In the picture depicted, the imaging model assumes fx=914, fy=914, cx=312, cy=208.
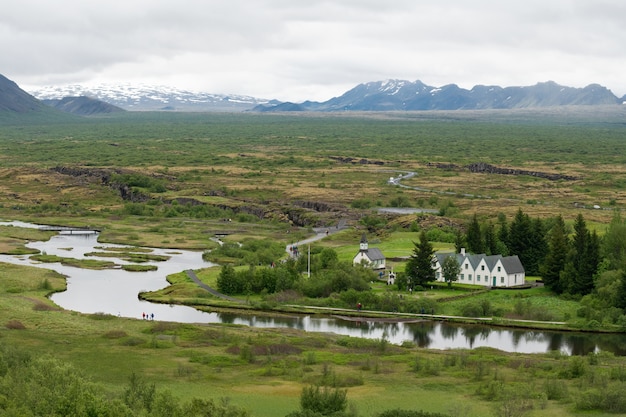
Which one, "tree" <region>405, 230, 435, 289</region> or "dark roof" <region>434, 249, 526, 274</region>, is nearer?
"tree" <region>405, 230, 435, 289</region>

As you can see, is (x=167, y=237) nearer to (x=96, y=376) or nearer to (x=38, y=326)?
(x=38, y=326)

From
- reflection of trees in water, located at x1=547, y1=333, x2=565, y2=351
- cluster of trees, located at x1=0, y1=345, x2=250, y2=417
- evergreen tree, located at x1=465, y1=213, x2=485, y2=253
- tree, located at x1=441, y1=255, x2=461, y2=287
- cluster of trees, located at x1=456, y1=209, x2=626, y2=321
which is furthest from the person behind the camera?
evergreen tree, located at x1=465, y1=213, x2=485, y2=253

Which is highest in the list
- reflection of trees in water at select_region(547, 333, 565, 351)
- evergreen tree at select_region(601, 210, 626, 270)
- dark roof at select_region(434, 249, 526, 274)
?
evergreen tree at select_region(601, 210, 626, 270)

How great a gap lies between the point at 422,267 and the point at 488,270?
5.92 m

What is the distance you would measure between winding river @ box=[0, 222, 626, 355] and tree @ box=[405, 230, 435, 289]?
10798 millimetres

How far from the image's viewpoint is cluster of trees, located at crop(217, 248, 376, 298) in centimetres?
7800

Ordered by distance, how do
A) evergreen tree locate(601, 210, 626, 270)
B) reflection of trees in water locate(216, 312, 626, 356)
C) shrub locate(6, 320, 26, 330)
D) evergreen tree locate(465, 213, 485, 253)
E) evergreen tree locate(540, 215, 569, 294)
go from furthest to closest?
1. evergreen tree locate(465, 213, 485, 253)
2. evergreen tree locate(601, 210, 626, 270)
3. evergreen tree locate(540, 215, 569, 294)
4. shrub locate(6, 320, 26, 330)
5. reflection of trees in water locate(216, 312, 626, 356)

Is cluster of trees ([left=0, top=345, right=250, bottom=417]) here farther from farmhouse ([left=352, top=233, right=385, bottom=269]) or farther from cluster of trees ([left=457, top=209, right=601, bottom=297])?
cluster of trees ([left=457, top=209, right=601, bottom=297])

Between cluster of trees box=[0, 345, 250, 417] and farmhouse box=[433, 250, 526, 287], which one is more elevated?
cluster of trees box=[0, 345, 250, 417]

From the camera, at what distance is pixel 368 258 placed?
85.7 metres

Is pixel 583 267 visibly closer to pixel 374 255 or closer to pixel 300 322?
pixel 374 255

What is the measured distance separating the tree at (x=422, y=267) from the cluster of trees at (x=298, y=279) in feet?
12.4

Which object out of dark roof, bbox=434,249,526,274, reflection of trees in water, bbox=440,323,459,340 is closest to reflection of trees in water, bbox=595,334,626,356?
reflection of trees in water, bbox=440,323,459,340

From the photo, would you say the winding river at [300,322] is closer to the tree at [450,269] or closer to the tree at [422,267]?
the tree at [422,267]
